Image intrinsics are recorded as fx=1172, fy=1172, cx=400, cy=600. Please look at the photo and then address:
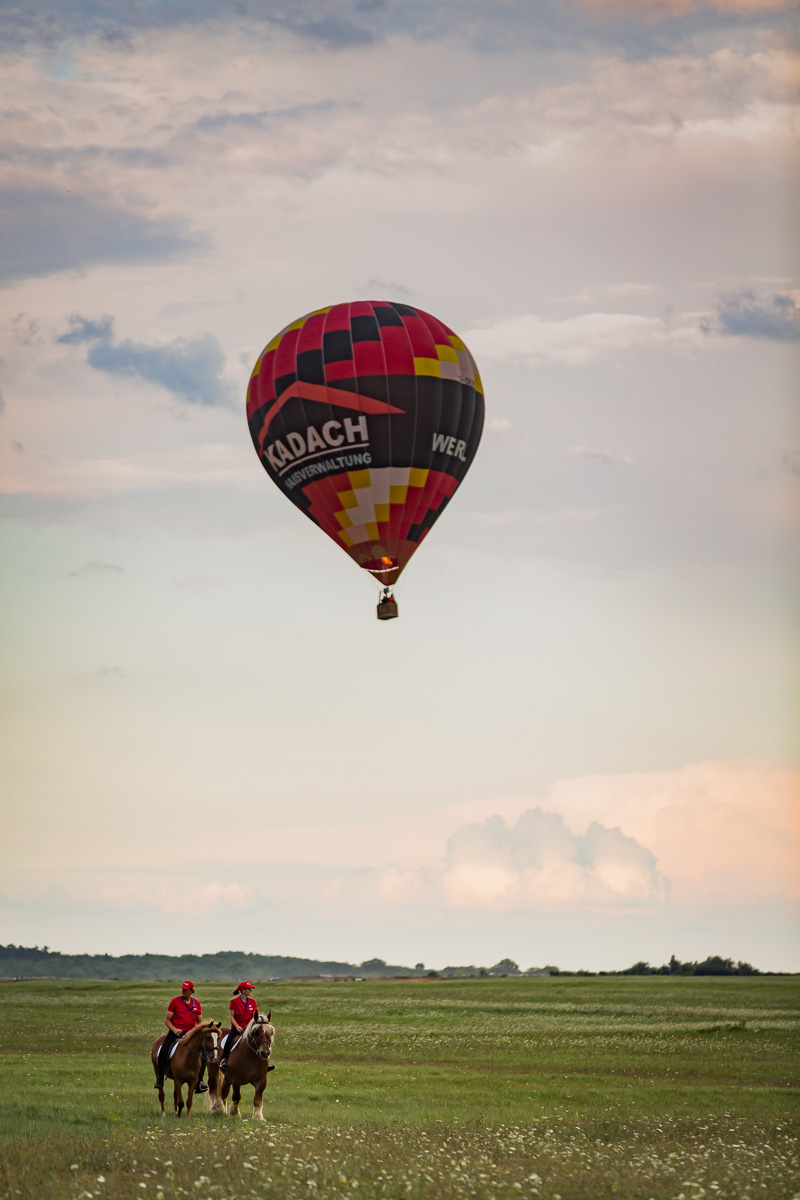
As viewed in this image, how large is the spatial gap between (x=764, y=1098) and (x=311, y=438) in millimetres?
25340

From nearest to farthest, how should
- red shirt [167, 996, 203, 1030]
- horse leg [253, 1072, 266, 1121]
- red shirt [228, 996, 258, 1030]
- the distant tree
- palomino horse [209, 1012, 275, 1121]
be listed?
palomino horse [209, 1012, 275, 1121], horse leg [253, 1072, 266, 1121], red shirt [167, 996, 203, 1030], red shirt [228, 996, 258, 1030], the distant tree

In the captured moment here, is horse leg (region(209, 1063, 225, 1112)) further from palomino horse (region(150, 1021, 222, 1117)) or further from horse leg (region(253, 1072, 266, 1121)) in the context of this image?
horse leg (region(253, 1072, 266, 1121))

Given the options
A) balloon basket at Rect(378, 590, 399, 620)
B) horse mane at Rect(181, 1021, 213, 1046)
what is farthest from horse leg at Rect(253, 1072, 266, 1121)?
balloon basket at Rect(378, 590, 399, 620)

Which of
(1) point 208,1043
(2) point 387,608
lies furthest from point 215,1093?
(2) point 387,608

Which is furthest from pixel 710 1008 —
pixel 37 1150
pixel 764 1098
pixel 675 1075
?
pixel 37 1150

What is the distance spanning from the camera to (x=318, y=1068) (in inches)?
1532

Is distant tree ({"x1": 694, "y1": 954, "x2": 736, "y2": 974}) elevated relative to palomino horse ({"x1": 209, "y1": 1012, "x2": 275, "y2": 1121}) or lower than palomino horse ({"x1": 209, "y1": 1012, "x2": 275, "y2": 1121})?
lower

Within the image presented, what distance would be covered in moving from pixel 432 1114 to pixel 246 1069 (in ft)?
16.4

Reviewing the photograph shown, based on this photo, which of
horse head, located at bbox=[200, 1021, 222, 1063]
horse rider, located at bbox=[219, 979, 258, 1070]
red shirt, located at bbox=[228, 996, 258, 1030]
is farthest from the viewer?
red shirt, located at bbox=[228, 996, 258, 1030]

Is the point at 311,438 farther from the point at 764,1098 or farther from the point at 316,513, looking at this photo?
the point at 764,1098

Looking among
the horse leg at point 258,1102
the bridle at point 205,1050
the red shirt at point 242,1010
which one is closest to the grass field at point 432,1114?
the horse leg at point 258,1102

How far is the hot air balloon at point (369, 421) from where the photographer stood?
136ft

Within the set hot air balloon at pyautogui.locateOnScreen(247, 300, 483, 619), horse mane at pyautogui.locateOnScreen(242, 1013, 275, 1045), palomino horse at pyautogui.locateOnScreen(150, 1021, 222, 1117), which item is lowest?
palomino horse at pyautogui.locateOnScreen(150, 1021, 222, 1117)

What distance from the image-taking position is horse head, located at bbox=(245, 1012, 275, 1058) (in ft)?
79.8
